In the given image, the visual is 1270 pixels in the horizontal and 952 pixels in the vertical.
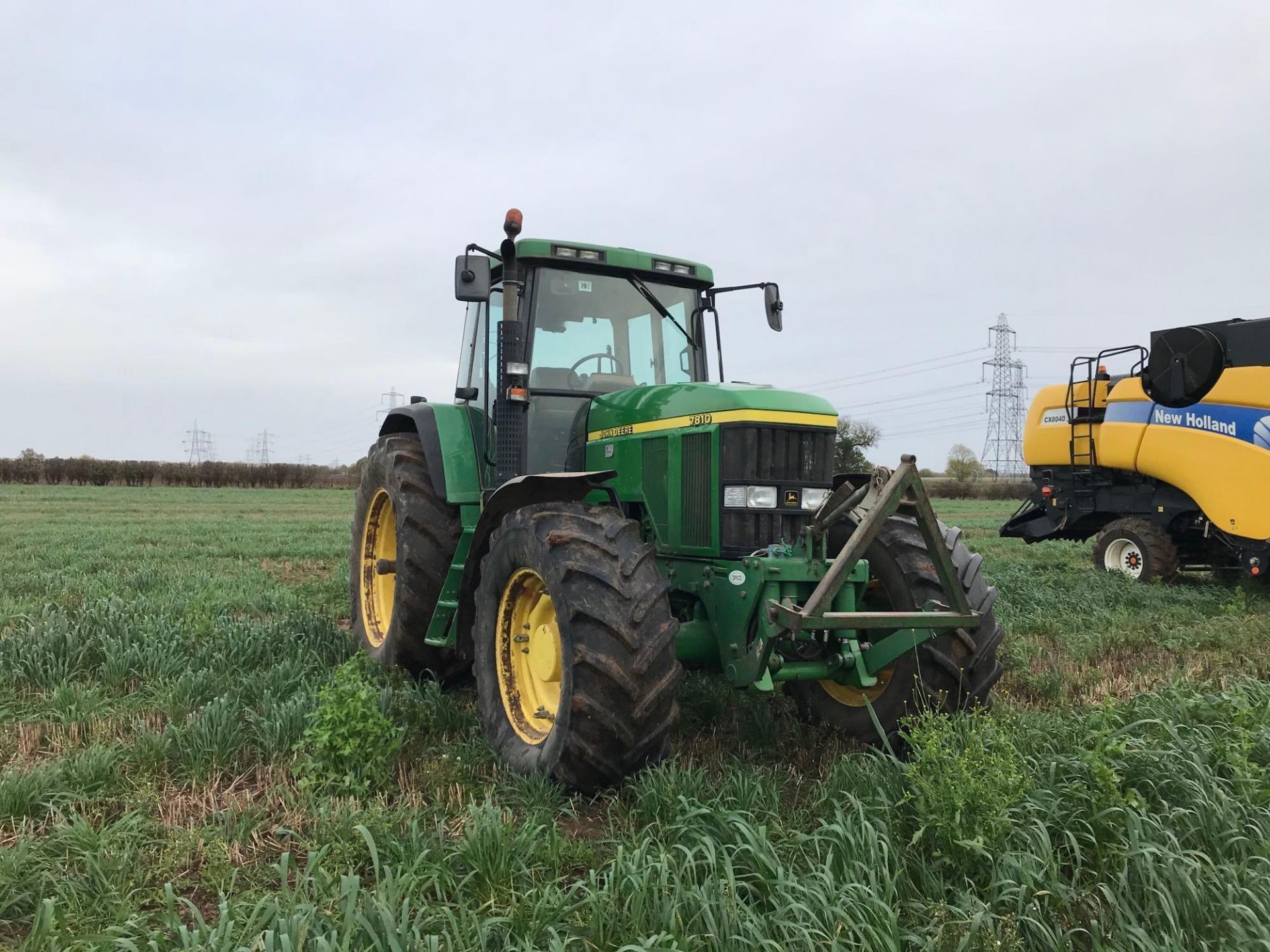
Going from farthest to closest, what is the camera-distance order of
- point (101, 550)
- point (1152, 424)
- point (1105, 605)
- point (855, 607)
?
point (101, 550) < point (1152, 424) < point (1105, 605) < point (855, 607)

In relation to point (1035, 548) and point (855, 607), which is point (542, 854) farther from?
point (1035, 548)

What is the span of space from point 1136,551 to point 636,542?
29.9ft

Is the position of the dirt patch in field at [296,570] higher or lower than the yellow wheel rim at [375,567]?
lower

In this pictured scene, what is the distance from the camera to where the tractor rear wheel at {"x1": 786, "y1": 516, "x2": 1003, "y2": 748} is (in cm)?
419

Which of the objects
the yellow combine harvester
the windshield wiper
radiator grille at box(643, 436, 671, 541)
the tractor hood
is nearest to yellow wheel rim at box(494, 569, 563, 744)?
radiator grille at box(643, 436, 671, 541)

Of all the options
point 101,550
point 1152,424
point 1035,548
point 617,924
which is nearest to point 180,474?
point 101,550

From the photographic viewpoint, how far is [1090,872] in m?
2.94

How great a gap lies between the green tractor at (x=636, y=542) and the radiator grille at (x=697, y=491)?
0.01 metres

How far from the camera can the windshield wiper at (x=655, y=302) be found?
5.42 meters

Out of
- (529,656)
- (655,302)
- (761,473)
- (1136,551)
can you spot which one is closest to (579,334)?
(655,302)

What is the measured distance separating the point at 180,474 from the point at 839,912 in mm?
51585

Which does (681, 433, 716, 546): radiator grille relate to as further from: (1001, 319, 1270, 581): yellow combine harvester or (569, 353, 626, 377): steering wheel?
(1001, 319, 1270, 581): yellow combine harvester

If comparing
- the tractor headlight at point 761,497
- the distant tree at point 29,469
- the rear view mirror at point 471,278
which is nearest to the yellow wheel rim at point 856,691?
the tractor headlight at point 761,497

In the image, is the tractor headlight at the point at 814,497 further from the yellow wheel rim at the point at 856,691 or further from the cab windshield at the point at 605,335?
the cab windshield at the point at 605,335
